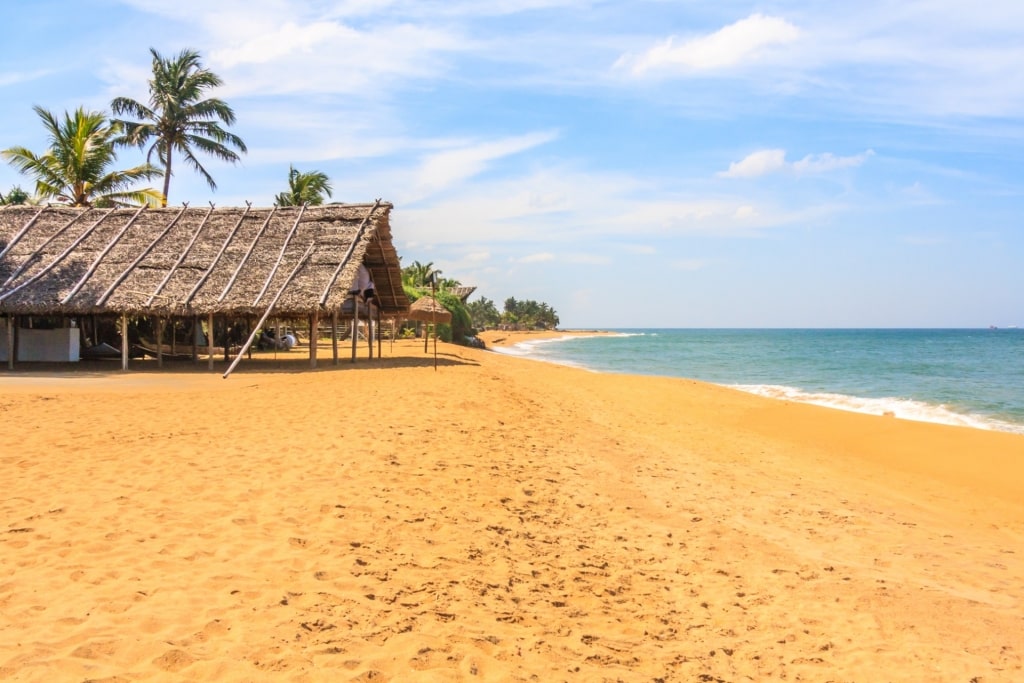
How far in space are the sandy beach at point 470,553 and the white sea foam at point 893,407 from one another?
5138mm

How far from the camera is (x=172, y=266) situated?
1703 centimetres

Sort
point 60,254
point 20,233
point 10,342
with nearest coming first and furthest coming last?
point 10,342 → point 60,254 → point 20,233

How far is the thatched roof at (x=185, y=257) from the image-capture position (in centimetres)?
1598

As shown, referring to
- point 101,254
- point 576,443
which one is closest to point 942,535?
point 576,443

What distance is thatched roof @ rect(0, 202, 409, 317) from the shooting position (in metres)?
16.0

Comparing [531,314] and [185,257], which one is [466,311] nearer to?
[185,257]

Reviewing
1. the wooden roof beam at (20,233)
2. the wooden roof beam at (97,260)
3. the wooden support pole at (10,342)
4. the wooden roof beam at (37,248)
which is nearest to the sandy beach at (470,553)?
the wooden roof beam at (97,260)

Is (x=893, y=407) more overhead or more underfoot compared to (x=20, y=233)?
more underfoot

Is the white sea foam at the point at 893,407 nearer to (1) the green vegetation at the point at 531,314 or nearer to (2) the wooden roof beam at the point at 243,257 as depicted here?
(2) the wooden roof beam at the point at 243,257

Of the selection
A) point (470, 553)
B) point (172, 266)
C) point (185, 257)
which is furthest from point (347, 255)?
point (470, 553)

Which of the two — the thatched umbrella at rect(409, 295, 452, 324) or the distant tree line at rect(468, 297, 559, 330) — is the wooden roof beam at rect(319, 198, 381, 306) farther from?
the distant tree line at rect(468, 297, 559, 330)

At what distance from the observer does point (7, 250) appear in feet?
58.4

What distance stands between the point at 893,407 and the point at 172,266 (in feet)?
59.3

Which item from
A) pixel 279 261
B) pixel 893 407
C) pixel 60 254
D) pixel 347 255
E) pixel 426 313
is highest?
Result: pixel 60 254
